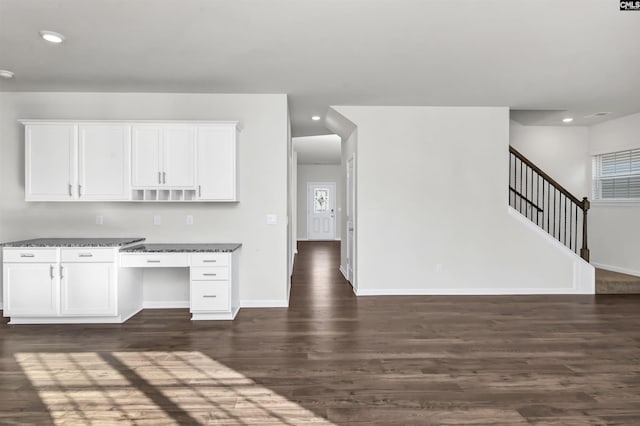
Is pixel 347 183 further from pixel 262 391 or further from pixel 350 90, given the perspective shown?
pixel 262 391

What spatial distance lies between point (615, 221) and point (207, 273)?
6569 mm

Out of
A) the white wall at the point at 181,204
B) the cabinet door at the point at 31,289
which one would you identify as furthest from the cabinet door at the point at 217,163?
the cabinet door at the point at 31,289

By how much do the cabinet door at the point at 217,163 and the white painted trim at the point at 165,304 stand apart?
1.40 metres

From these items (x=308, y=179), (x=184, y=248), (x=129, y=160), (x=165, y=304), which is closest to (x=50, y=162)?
(x=129, y=160)

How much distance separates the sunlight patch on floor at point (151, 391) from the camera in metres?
2.22

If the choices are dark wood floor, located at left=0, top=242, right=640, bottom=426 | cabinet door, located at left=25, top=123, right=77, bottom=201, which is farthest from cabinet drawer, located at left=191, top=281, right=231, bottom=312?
cabinet door, located at left=25, top=123, right=77, bottom=201

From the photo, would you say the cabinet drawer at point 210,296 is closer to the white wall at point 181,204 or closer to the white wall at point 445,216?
the white wall at point 181,204

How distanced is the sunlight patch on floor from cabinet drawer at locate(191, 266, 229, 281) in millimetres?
1007

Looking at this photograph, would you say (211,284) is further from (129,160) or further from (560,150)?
(560,150)

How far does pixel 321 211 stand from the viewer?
13508 mm

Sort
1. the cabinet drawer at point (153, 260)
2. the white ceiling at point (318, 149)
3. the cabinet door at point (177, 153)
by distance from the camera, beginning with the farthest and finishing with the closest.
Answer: the white ceiling at point (318, 149), the cabinet door at point (177, 153), the cabinet drawer at point (153, 260)

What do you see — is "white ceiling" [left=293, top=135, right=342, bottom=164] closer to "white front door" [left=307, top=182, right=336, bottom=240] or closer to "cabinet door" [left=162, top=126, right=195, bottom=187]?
"white front door" [left=307, top=182, right=336, bottom=240]

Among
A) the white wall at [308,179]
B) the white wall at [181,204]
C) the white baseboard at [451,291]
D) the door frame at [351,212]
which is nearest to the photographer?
the white wall at [181,204]

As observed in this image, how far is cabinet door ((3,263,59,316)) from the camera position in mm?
3852
